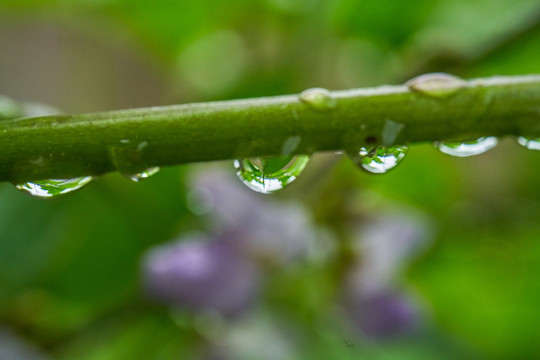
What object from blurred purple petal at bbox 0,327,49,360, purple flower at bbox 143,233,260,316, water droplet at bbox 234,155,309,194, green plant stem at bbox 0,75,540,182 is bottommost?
blurred purple petal at bbox 0,327,49,360

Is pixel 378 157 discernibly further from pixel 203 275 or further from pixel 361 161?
pixel 203 275

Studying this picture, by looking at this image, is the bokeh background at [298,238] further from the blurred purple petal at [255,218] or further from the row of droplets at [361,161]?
the row of droplets at [361,161]

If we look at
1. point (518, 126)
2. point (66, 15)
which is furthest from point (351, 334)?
point (66, 15)

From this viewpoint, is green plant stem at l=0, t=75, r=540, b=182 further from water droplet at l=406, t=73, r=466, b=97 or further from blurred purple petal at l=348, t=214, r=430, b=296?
blurred purple petal at l=348, t=214, r=430, b=296

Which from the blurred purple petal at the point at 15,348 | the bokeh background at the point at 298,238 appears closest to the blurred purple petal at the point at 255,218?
the bokeh background at the point at 298,238

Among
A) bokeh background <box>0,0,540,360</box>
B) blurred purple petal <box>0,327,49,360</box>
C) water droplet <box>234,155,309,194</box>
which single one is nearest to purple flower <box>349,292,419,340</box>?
bokeh background <box>0,0,540,360</box>

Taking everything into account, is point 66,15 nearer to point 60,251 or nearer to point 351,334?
point 60,251
